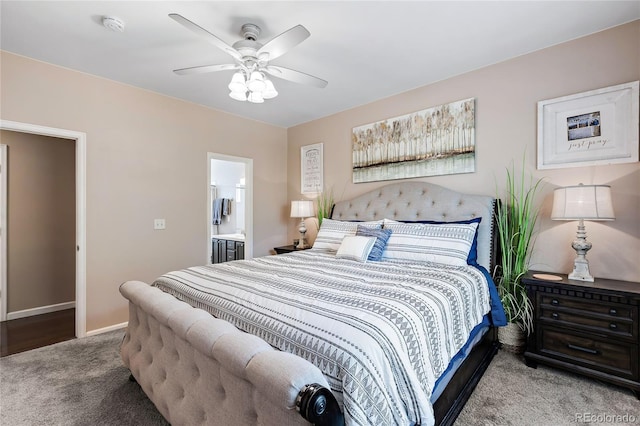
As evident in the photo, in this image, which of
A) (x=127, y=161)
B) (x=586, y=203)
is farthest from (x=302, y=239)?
(x=586, y=203)

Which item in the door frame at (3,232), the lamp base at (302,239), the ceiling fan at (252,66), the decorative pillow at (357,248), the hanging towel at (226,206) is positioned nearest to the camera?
the ceiling fan at (252,66)

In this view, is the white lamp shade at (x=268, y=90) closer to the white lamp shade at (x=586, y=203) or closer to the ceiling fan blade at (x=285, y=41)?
the ceiling fan blade at (x=285, y=41)

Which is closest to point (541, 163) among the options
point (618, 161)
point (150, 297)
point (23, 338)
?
point (618, 161)

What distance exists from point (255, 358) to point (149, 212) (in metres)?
2.98

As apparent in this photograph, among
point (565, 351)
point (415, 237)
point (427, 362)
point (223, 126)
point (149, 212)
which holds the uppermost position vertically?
point (223, 126)

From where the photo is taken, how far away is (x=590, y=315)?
2080 mm

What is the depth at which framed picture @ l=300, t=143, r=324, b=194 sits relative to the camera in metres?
4.38

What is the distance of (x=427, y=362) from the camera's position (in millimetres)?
1365

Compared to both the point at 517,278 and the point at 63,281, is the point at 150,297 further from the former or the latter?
the point at 63,281

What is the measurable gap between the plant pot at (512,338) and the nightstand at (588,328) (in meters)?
0.22

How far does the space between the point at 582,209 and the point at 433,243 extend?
3.40ft

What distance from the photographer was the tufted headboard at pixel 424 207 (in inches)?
107

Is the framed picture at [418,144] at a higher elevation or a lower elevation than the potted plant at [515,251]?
higher

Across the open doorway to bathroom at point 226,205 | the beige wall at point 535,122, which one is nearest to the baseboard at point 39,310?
the open doorway to bathroom at point 226,205
